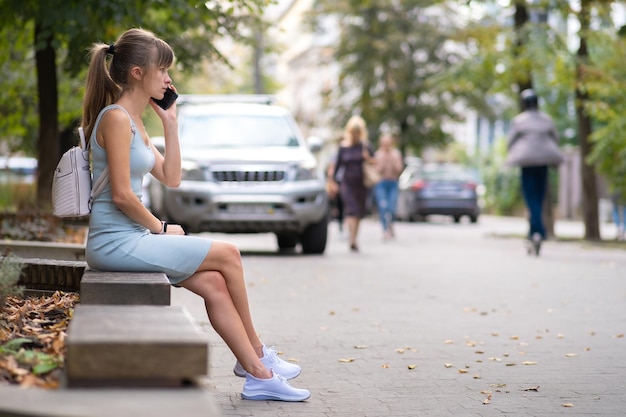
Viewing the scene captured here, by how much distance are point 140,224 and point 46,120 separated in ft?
35.2

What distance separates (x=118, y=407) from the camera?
298 cm

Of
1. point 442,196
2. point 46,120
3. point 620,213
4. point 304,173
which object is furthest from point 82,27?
point 442,196

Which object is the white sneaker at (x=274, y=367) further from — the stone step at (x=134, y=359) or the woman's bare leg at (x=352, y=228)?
the woman's bare leg at (x=352, y=228)

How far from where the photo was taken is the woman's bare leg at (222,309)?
556 centimetres

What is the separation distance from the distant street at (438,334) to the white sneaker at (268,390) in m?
0.05

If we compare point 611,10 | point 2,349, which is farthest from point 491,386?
point 611,10

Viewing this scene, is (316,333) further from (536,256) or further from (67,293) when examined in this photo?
(536,256)

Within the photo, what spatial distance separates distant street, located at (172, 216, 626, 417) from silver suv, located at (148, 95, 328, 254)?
21.1 inches

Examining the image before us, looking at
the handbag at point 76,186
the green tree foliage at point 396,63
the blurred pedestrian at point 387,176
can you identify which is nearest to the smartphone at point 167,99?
the handbag at point 76,186

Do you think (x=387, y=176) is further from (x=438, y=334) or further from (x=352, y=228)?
(x=438, y=334)

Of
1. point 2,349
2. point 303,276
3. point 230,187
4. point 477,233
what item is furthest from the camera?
point 477,233

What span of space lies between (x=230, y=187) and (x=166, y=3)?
4.26m

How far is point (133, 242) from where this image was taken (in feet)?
17.6

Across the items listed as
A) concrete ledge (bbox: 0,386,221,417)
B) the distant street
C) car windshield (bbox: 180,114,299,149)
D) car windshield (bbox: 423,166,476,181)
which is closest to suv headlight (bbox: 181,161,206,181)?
car windshield (bbox: 180,114,299,149)
